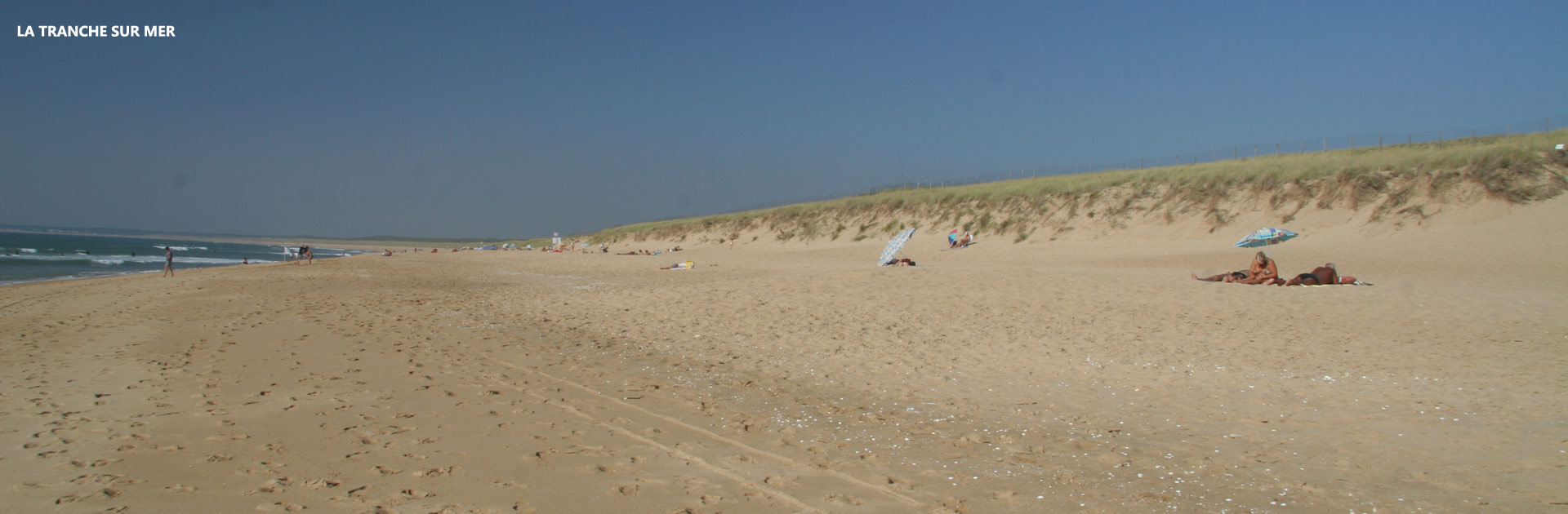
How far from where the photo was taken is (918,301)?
11.5 metres

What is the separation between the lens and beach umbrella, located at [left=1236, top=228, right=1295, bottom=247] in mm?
21422

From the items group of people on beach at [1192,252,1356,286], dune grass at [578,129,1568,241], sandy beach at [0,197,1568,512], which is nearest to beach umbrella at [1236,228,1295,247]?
dune grass at [578,129,1568,241]

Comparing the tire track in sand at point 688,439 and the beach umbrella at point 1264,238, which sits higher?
the beach umbrella at point 1264,238

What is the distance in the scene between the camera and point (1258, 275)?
12930 mm

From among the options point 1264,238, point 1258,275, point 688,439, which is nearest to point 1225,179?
point 1264,238

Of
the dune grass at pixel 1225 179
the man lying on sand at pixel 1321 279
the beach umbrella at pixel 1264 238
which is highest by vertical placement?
the dune grass at pixel 1225 179

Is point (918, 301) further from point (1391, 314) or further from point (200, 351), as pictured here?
point (200, 351)

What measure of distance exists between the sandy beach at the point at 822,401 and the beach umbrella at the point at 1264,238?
293 inches

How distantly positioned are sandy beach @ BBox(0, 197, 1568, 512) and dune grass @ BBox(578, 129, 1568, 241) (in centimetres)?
1108

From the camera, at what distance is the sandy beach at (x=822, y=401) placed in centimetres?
423

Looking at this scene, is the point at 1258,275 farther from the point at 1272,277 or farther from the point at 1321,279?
the point at 1321,279

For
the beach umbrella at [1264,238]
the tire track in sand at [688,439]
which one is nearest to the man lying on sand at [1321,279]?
the beach umbrella at [1264,238]

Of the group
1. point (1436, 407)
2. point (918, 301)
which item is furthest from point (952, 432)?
point (918, 301)

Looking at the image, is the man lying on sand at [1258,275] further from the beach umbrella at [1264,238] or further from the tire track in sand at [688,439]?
the tire track in sand at [688,439]
